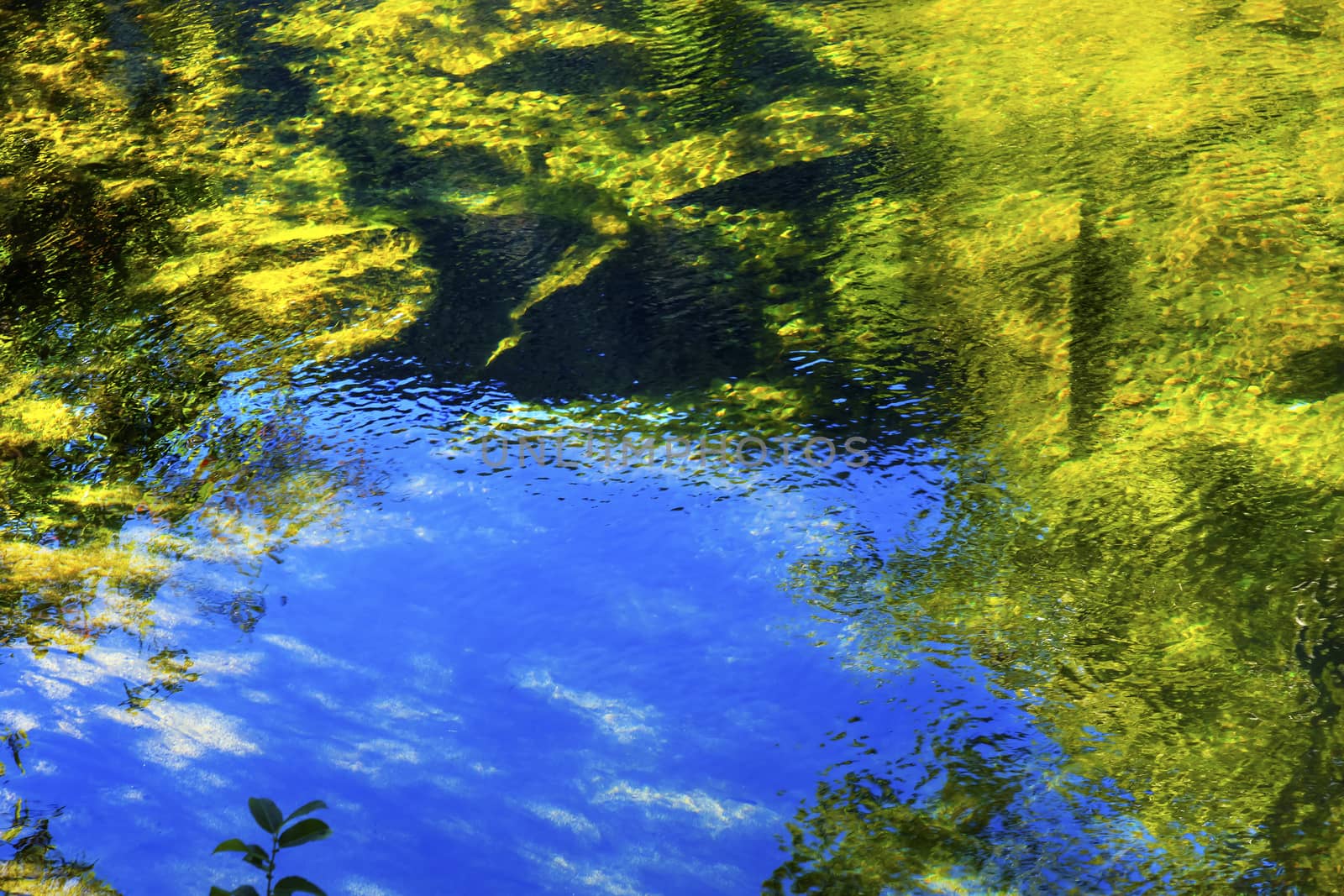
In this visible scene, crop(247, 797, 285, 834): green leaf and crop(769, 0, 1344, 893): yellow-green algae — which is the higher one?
crop(769, 0, 1344, 893): yellow-green algae

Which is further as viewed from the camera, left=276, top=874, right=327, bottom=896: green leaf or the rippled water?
the rippled water

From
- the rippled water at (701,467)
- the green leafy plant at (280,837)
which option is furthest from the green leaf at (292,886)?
the rippled water at (701,467)

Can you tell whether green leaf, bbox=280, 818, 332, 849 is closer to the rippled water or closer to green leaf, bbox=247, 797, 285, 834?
green leaf, bbox=247, 797, 285, 834

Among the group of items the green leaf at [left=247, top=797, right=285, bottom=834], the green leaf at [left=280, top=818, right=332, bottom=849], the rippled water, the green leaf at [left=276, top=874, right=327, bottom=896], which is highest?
the rippled water

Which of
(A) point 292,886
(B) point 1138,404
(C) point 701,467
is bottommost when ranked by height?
(A) point 292,886

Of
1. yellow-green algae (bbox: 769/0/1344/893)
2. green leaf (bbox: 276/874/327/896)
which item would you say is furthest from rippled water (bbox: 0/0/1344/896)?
green leaf (bbox: 276/874/327/896)

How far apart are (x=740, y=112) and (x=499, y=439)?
1.15 meters

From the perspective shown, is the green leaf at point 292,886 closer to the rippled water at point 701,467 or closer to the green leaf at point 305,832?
the green leaf at point 305,832

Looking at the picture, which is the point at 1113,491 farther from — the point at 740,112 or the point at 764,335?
the point at 740,112

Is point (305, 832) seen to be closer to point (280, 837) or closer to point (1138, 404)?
point (280, 837)

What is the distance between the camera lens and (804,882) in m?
1.33

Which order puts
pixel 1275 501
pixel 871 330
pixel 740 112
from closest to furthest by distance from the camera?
pixel 1275 501 → pixel 871 330 → pixel 740 112

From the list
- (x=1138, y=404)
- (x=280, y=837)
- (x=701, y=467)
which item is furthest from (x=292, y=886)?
(x=1138, y=404)

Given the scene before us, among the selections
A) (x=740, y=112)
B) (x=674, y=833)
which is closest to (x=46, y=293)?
(x=740, y=112)
